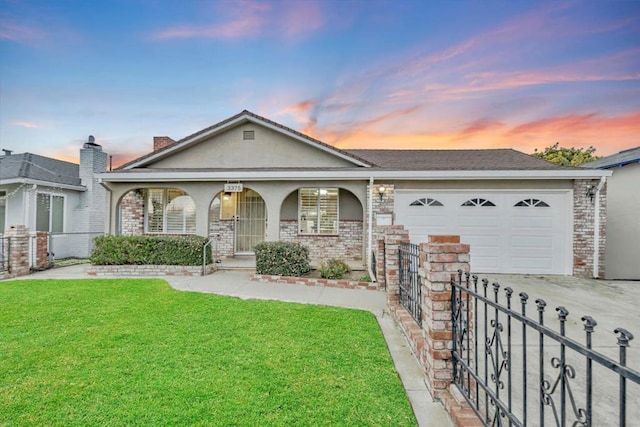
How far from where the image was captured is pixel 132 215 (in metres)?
11.4

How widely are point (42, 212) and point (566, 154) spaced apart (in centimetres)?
3474

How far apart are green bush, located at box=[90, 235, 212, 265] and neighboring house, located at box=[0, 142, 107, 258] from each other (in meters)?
3.87

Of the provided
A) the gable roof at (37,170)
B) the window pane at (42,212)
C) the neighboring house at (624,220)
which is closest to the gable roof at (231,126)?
the gable roof at (37,170)

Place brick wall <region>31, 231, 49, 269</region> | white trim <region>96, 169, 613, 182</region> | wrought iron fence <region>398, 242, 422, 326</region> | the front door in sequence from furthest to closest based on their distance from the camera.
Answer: the front door < brick wall <region>31, 231, 49, 269</region> < white trim <region>96, 169, 613, 182</region> < wrought iron fence <region>398, 242, 422, 326</region>

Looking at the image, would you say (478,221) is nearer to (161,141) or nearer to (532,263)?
(532,263)

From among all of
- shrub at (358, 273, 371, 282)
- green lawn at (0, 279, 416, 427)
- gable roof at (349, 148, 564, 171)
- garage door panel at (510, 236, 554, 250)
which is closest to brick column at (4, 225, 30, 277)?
green lawn at (0, 279, 416, 427)

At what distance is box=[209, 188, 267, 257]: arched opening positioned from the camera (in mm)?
11414

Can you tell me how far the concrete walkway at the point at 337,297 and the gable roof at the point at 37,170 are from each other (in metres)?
4.51

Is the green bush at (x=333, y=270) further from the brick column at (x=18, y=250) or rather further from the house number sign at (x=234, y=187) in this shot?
the brick column at (x=18, y=250)

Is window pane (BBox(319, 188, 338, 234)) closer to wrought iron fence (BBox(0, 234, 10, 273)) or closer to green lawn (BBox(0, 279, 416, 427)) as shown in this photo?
green lawn (BBox(0, 279, 416, 427))

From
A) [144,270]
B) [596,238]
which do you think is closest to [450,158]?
[596,238]

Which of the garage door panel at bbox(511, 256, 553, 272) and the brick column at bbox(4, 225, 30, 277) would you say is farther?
the garage door panel at bbox(511, 256, 553, 272)

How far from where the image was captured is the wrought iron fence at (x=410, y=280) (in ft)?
12.8

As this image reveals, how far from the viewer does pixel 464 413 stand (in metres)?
2.31
